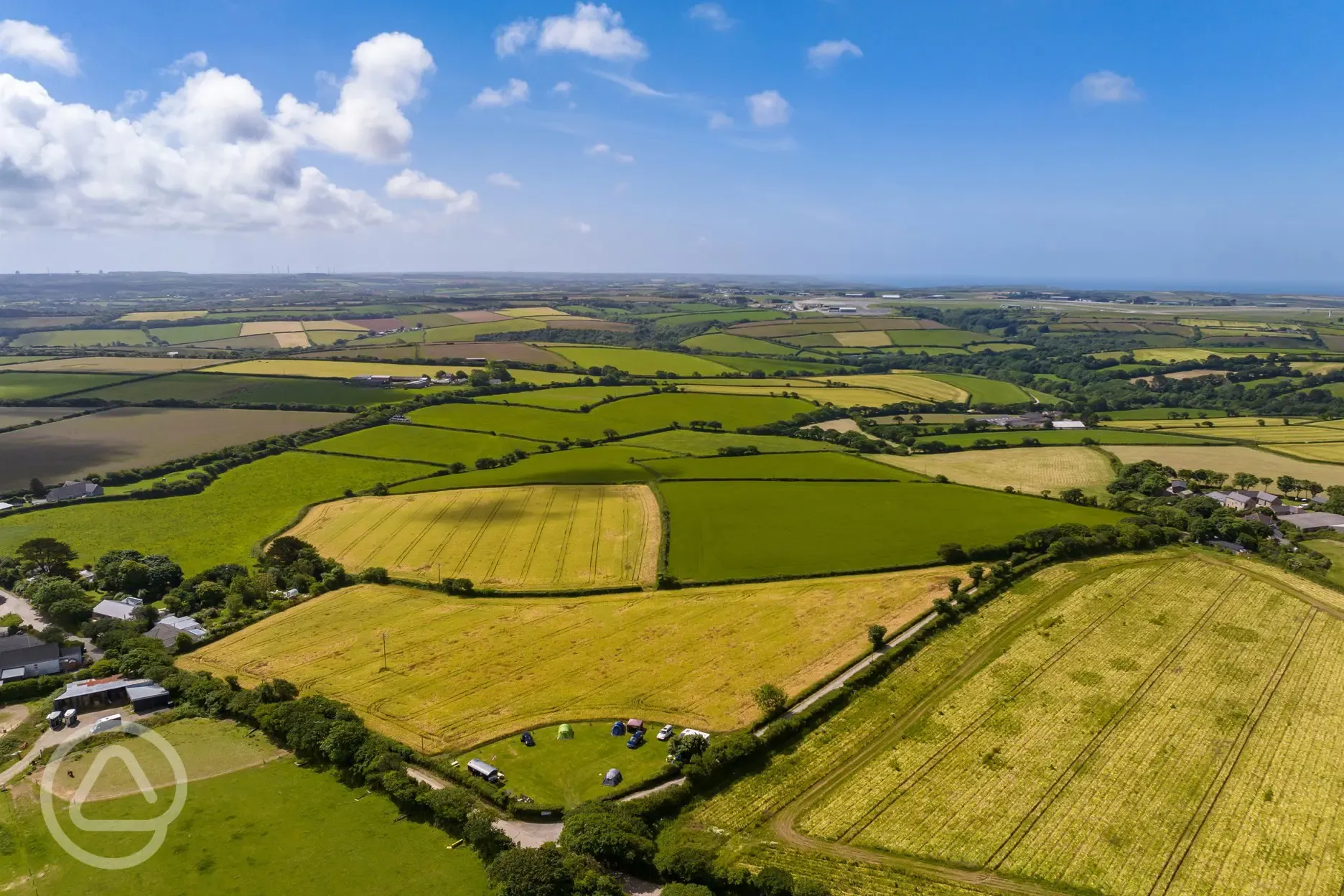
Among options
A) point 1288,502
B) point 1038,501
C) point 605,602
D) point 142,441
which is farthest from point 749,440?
point 142,441

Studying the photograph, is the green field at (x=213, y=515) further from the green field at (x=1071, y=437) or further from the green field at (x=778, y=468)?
the green field at (x=1071, y=437)

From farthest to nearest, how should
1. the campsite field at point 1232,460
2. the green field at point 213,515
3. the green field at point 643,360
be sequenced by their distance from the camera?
the green field at point 643,360, the campsite field at point 1232,460, the green field at point 213,515

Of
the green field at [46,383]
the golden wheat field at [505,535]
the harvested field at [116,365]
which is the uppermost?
the harvested field at [116,365]

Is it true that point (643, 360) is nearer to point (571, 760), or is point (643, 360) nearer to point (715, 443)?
point (715, 443)

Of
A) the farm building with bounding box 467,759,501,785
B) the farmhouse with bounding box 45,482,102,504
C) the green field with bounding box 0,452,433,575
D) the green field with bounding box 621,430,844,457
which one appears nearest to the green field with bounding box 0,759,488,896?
the farm building with bounding box 467,759,501,785

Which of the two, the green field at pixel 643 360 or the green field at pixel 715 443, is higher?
the green field at pixel 643 360

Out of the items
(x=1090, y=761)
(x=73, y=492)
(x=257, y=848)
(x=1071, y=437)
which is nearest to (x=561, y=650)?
(x=257, y=848)

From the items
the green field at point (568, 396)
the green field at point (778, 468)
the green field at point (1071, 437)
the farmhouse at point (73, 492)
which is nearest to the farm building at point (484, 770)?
the green field at point (778, 468)

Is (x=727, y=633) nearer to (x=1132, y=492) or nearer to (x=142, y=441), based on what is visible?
(x=1132, y=492)
